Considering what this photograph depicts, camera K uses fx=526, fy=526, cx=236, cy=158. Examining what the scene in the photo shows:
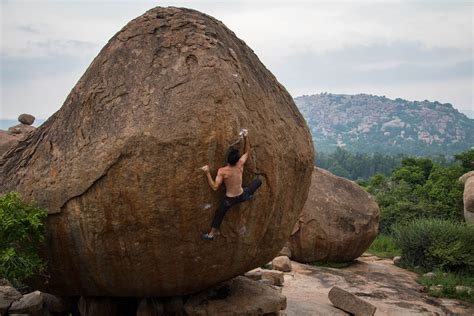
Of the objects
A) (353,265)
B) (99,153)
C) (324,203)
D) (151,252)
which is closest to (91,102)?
(99,153)

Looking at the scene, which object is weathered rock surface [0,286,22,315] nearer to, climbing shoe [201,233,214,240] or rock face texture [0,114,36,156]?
climbing shoe [201,233,214,240]

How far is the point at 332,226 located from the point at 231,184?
856cm

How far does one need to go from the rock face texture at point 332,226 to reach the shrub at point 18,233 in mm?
8746

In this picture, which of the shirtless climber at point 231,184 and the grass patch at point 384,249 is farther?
the grass patch at point 384,249

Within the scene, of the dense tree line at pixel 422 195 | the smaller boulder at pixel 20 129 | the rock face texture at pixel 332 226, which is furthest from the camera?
the dense tree line at pixel 422 195

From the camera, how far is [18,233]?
5676 mm

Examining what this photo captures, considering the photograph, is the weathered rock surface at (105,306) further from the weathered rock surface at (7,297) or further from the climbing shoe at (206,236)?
the climbing shoe at (206,236)

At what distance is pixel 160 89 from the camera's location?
5.92 m

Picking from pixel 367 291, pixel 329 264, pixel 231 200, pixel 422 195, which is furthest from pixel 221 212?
pixel 422 195

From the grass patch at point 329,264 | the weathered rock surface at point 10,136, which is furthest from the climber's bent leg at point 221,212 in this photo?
the weathered rock surface at point 10,136

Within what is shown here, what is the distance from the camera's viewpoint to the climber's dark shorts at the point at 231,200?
5.88 m

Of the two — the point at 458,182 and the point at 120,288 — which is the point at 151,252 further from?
the point at 458,182

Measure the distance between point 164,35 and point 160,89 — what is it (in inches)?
33.6

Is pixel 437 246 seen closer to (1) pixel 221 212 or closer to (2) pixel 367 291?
(2) pixel 367 291
